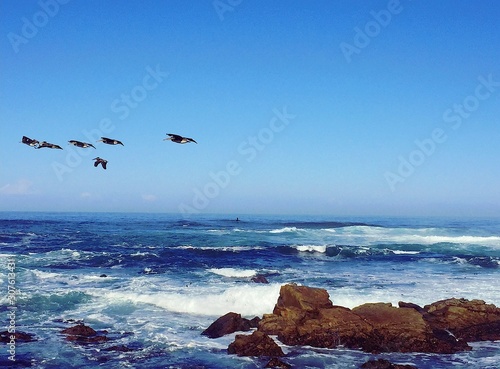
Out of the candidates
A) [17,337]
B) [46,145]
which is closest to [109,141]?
[46,145]

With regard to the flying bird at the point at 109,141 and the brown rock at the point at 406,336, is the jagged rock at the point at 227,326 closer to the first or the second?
the brown rock at the point at 406,336

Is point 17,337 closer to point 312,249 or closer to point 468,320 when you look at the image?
point 468,320

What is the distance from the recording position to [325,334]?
1272 cm

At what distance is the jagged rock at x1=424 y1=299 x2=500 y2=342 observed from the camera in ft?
43.5

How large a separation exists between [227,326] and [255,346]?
199 centimetres

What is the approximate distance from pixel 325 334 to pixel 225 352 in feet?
9.27

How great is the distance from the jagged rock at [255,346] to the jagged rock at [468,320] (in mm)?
5064

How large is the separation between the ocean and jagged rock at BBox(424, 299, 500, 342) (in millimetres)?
555

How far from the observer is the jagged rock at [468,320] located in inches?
523

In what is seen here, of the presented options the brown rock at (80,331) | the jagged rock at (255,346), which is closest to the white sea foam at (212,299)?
the brown rock at (80,331)

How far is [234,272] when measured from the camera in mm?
25859

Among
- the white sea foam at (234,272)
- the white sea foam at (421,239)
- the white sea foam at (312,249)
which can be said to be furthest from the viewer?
the white sea foam at (421,239)

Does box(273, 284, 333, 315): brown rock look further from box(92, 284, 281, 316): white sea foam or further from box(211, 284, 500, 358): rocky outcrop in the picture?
box(92, 284, 281, 316): white sea foam

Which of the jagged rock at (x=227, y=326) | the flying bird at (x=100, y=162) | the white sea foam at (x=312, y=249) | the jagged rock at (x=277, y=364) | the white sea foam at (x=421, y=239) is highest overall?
the flying bird at (x=100, y=162)
